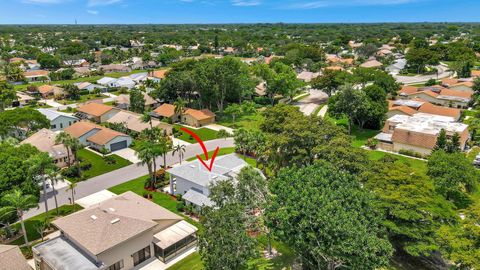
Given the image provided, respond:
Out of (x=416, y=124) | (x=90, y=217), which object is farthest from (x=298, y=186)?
(x=416, y=124)

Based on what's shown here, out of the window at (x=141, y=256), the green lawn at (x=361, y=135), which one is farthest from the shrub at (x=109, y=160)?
the green lawn at (x=361, y=135)

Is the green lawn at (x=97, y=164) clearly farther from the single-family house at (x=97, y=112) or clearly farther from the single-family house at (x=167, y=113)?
the single-family house at (x=167, y=113)

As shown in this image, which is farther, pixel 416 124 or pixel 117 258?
pixel 416 124

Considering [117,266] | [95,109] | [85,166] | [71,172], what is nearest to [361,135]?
[85,166]

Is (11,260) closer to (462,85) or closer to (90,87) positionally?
(90,87)

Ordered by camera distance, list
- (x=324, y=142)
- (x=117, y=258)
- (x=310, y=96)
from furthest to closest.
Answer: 1. (x=310, y=96)
2. (x=324, y=142)
3. (x=117, y=258)

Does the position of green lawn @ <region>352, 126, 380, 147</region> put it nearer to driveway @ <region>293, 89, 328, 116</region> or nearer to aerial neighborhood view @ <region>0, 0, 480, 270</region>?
aerial neighborhood view @ <region>0, 0, 480, 270</region>

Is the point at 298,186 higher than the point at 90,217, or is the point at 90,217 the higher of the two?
the point at 298,186

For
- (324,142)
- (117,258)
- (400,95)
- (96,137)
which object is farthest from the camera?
(400,95)

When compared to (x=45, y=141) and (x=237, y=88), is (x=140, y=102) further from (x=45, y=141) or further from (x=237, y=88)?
(x=45, y=141)
